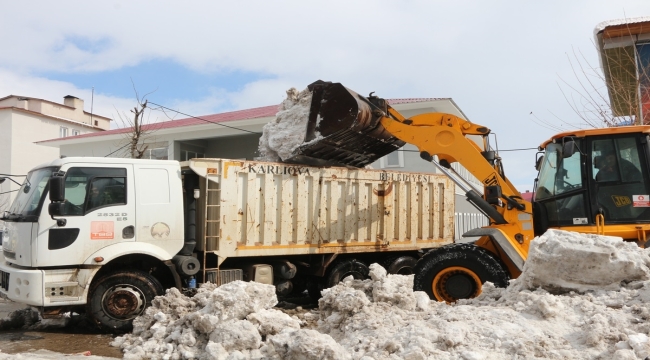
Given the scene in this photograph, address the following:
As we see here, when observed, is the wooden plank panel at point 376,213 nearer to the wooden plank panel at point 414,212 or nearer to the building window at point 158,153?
the wooden plank panel at point 414,212

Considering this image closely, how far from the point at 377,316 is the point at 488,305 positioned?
3.80 ft

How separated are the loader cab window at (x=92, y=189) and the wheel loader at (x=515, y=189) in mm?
2957

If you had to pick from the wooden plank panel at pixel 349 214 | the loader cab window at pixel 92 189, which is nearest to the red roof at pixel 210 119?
the wooden plank panel at pixel 349 214

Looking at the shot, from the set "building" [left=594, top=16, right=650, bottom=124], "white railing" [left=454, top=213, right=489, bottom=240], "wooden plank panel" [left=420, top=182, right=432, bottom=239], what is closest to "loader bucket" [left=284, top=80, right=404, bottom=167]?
"wooden plank panel" [left=420, top=182, right=432, bottom=239]

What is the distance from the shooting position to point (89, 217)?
6.68 metres

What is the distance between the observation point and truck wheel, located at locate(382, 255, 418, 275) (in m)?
Answer: 9.31

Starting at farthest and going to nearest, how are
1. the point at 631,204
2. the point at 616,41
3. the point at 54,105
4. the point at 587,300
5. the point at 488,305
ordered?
the point at 54,105 < the point at 616,41 < the point at 631,204 < the point at 488,305 < the point at 587,300

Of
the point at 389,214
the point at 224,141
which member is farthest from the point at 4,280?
the point at 224,141

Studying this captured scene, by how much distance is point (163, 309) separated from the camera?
646 cm

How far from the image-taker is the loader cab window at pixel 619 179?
21.1 feet

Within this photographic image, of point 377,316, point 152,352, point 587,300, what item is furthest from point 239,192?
point 587,300

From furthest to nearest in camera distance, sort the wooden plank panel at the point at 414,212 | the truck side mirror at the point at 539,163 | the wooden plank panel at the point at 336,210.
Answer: the wooden plank panel at the point at 414,212
the wooden plank panel at the point at 336,210
the truck side mirror at the point at 539,163

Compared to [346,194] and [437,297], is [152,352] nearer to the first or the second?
[437,297]

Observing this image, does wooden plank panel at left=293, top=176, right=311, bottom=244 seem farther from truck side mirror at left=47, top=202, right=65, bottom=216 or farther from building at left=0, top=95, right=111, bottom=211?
building at left=0, top=95, right=111, bottom=211
